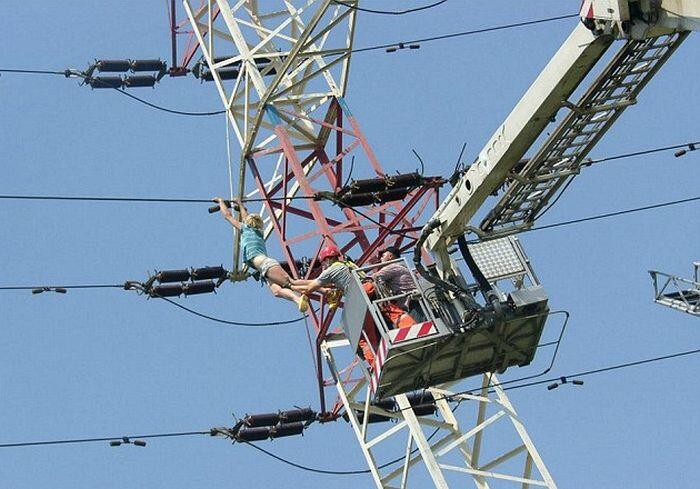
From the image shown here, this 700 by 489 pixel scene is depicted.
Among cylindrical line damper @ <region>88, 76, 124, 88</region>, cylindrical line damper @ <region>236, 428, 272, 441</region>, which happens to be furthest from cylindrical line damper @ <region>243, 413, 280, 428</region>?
cylindrical line damper @ <region>88, 76, 124, 88</region>

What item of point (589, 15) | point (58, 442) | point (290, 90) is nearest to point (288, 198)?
point (290, 90)

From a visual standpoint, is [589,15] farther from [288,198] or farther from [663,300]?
[663,300]

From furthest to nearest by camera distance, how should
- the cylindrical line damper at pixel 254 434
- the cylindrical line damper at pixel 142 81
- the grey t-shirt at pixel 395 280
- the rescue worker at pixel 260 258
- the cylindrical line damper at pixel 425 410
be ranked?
1. the cylindrical line damper at pixel 142 81
2. the cylindrical line damper at pixel 254 434
3. the cylindrical line damper at pixel 425 410
4. the rescue worker at pixel 260 258
5. the grey t-shirt at pixel 395 280

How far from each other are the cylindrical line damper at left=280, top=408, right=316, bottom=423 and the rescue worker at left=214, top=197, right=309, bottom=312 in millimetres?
4519

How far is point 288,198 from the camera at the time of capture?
4025 centimetres

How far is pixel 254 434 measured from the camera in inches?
1682

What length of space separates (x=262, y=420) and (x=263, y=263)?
570 cm

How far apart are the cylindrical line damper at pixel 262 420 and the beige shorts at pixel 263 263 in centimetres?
524

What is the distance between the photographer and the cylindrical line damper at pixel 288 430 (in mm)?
42781

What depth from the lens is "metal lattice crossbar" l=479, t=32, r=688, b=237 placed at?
1304 inches

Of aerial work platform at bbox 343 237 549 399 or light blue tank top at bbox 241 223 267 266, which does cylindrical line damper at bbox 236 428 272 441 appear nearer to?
light blue tank top at bbox 241 223 267 266

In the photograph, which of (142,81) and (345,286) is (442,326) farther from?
(142,81)

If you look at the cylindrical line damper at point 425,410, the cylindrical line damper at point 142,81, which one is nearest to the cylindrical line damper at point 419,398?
the cylindrical line damper at point 425,410

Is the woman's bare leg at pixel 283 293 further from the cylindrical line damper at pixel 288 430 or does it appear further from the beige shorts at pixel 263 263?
the cylindrical line damper at pixel 288 430
